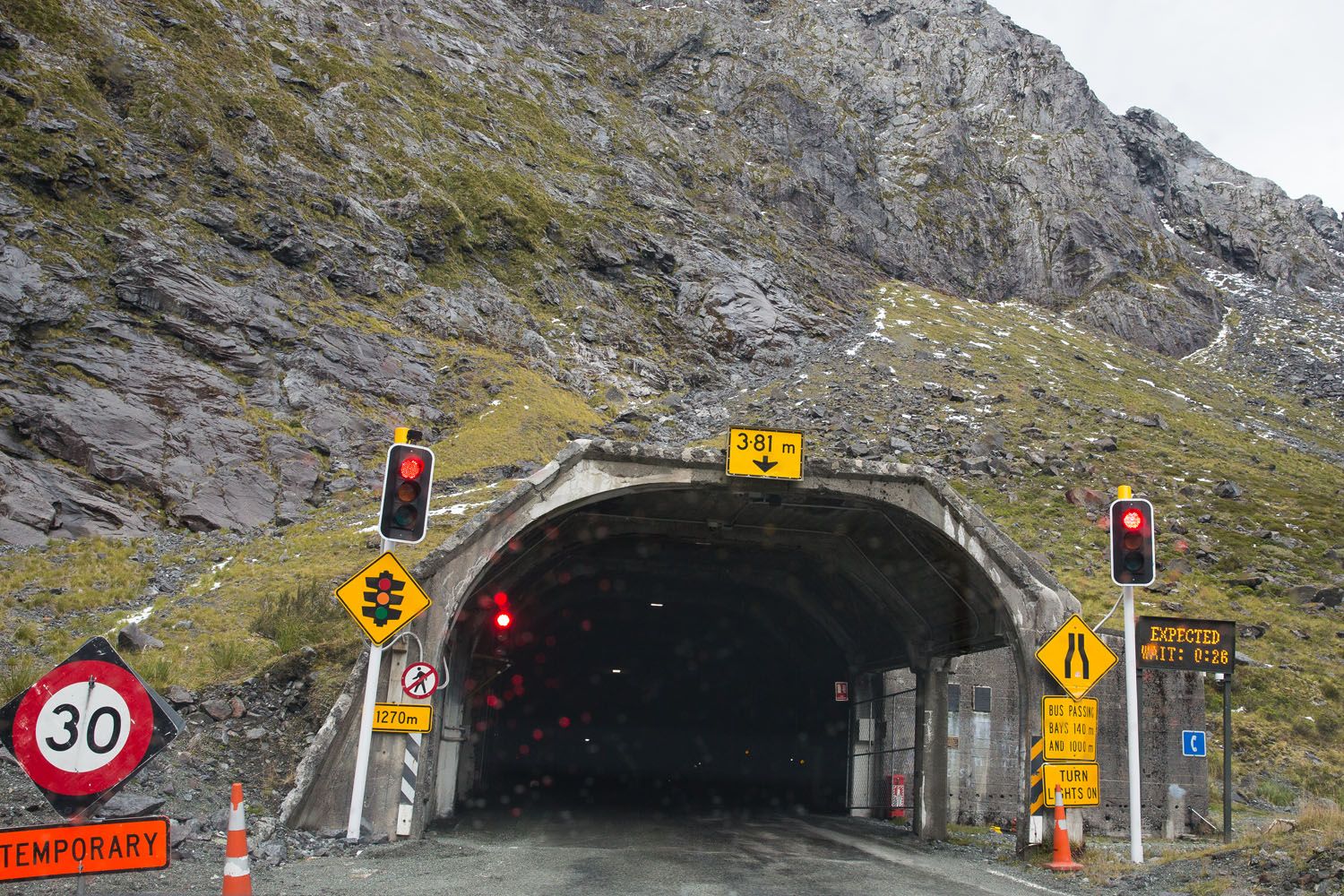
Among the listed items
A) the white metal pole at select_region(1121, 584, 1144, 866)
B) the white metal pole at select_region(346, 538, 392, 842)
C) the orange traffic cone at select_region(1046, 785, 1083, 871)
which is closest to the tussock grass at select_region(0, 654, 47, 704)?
the white metal pole at select_region(346, 538, 392, 842)

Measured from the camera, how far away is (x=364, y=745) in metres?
12.4

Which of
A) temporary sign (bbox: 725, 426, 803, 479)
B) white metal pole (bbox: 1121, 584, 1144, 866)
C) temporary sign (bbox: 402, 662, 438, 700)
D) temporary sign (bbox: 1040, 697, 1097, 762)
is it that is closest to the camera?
white metal pole (bbox: 1121, 584, 1144, 866)

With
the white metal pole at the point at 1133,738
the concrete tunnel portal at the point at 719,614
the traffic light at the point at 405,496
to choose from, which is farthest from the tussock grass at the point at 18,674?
the white metal pole at the point at 1133,738

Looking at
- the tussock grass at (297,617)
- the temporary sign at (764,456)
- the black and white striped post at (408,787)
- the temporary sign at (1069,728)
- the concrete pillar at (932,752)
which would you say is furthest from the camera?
the tussock grass at (297,617)

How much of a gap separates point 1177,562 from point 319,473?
35.7 metres

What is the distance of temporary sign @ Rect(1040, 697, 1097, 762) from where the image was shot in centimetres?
1347

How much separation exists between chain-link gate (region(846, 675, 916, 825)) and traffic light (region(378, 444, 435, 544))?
12201 mm

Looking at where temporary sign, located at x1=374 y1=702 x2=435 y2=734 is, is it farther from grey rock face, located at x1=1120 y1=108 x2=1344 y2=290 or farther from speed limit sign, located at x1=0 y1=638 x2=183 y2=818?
grey rock face, located at x1=1120 y1=108 x2=1344 y2=290

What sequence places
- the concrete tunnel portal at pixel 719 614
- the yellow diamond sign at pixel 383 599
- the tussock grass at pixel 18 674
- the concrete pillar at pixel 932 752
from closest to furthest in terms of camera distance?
1. the yellow diamond sign at pixel 383 599
2. the concrete tunnel portal at pixel 719 614
3. the tussock grass at pixel 18 674
4. the concrete pillar at pixel 932 752

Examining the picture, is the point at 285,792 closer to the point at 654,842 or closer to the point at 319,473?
the point at 654,842

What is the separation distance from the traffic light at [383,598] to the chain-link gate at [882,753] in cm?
1182

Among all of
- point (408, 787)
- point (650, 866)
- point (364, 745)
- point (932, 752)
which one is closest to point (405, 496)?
point (364, 745)

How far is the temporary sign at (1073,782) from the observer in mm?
13250

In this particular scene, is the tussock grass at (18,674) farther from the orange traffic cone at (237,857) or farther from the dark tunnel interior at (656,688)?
the orange traffic cone at (237,857)
